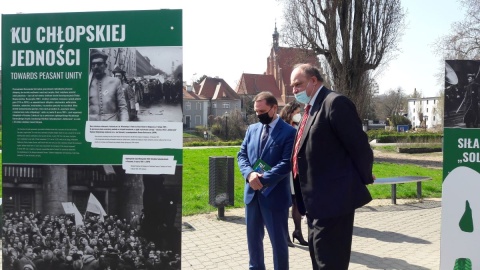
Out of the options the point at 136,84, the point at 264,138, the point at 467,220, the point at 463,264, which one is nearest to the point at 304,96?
the point at 264,138

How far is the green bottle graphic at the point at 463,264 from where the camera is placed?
15.2 feet

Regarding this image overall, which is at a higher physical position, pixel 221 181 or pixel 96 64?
pixel 96 64

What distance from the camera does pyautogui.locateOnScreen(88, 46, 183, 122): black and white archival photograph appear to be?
386 centimetres

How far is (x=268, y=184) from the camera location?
495cm

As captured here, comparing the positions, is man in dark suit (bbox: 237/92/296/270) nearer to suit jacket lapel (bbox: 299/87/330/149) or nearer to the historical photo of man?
suit jacket lapel (bbox: 299/87/330/149)

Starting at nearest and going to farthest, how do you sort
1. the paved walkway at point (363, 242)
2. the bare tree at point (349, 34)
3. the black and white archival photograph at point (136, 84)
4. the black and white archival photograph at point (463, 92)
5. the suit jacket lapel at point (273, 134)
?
1. the black and white archival photograph at point (136, 84)
2. the black and white archival photograph at point (463, 92)
3. the suit jacket lapel at point (273, 134)
4. the paved walkway at point (363, 242)
5. the bare tree at point (349, 34)

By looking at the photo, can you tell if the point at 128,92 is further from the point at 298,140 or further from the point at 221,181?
the point at 221,181

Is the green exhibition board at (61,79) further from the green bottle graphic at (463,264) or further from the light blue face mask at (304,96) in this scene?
the green bottle graphic at (463,264)

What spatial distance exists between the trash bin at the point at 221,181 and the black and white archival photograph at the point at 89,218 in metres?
4.74

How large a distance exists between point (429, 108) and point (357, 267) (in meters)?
125

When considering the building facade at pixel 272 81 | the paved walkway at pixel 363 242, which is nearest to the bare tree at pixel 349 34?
the paved walkway at pixel 363 242

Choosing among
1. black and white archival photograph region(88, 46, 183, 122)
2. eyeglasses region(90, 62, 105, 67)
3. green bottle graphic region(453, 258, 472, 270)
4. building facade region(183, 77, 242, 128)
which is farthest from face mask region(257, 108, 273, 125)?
building facade region(183, 77, 242, 128)

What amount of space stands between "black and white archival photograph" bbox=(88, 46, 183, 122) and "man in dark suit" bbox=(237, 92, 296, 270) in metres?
1.44

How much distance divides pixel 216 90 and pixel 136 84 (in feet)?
312
